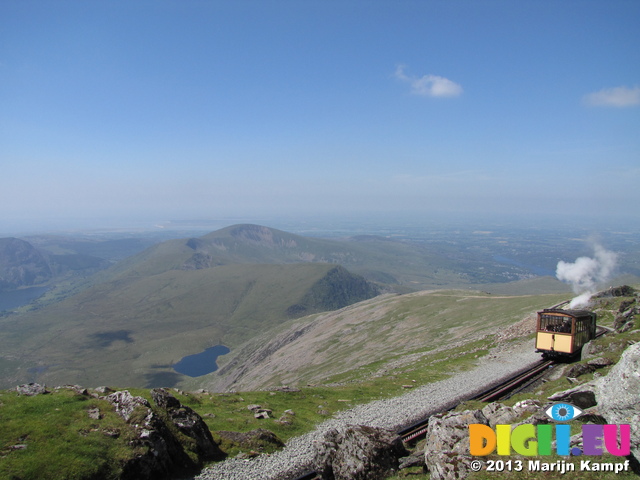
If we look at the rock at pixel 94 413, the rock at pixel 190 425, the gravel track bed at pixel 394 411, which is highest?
the rock at pixel 94 413

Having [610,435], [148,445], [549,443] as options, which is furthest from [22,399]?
[610,435]

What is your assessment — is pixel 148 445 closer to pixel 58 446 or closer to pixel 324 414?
pixel 58 446

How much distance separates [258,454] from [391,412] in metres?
13.8

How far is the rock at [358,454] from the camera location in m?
19.6

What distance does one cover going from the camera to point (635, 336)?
32938 mm

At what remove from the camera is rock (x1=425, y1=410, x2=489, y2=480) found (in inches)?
614

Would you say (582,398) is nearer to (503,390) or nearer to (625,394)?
(625,394)

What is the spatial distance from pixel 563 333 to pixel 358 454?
32.9 m

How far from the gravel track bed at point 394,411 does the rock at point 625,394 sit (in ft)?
55.6

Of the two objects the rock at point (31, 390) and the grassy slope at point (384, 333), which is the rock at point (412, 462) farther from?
the grassy slope at point (384, 333)

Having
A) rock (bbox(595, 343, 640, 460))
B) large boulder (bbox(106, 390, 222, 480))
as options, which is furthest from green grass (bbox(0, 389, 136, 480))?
rock (bbox(595, 343, 640, 460))

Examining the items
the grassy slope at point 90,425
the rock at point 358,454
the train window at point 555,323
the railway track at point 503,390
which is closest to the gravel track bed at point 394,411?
the railway track at point 503,390

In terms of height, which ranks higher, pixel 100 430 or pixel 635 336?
pixel 635 336

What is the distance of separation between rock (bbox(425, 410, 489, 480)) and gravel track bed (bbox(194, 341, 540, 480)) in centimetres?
840
